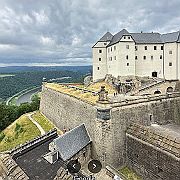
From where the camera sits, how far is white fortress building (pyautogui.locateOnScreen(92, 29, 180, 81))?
39.2 m

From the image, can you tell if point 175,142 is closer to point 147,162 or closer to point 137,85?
point 147,162

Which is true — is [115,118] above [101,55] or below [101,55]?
below

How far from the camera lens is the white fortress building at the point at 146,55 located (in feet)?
128

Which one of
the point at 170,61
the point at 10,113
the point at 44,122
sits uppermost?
the point at 170,61

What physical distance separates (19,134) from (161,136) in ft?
76.0

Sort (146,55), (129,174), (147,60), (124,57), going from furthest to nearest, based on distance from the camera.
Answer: (146,55) < (147,60) < (124,57) < (129,174)

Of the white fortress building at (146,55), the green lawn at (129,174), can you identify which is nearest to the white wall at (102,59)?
the white fortress building at (146,55)

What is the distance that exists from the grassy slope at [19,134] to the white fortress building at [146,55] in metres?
16.1

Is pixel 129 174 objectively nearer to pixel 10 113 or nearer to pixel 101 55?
pixel 101 55

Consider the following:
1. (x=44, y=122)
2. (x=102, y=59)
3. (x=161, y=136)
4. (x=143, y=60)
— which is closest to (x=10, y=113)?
(x=44, y=122)

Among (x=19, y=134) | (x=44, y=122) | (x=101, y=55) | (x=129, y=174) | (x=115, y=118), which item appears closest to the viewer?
(x=129, y=174)

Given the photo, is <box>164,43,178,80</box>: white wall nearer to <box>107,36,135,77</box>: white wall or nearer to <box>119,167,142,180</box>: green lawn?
<box>107,36,135,77</box>: white wall

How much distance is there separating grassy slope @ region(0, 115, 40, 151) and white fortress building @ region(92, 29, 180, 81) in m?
16.1

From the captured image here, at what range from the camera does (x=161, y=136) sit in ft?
58.9
